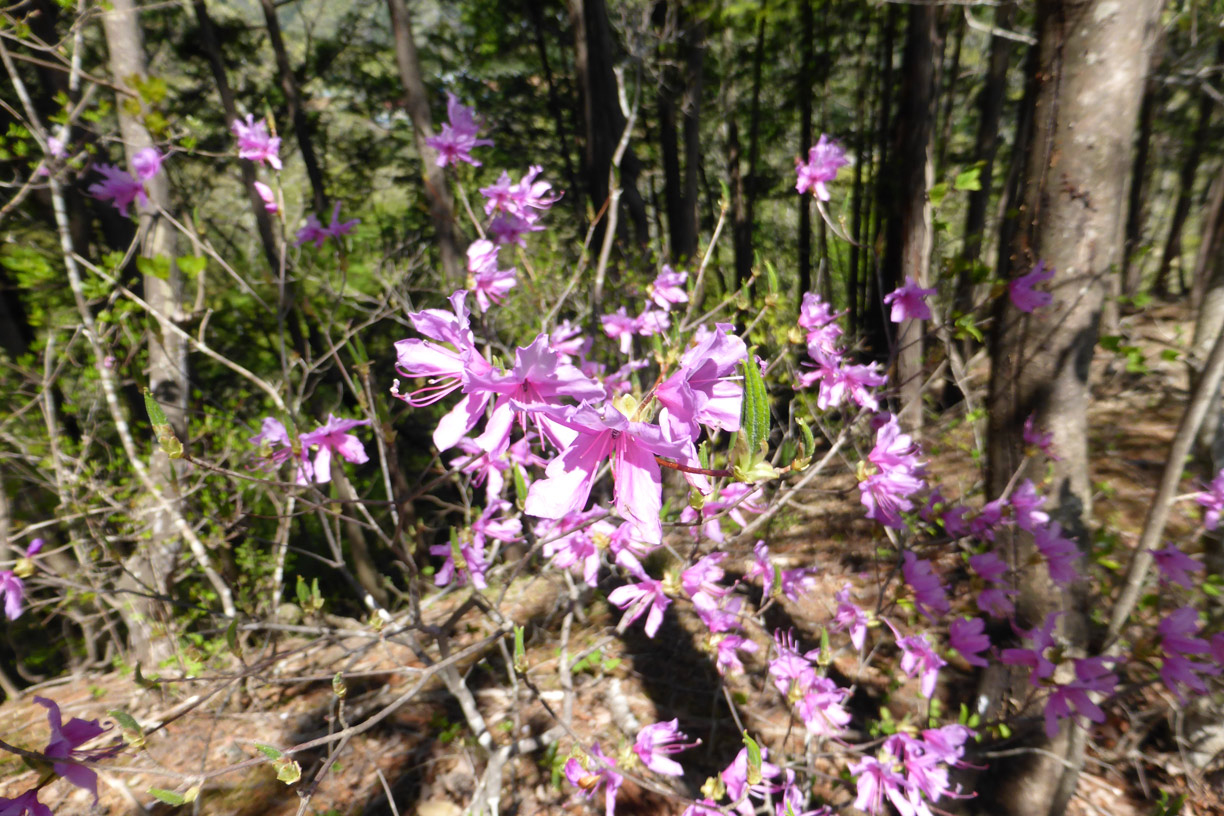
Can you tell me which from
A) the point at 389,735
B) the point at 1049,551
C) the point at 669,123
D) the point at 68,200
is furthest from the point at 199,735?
the point at 669,123

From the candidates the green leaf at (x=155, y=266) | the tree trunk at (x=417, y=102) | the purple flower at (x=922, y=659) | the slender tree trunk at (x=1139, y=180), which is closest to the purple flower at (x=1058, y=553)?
the purple flower at (x=922, y=659)

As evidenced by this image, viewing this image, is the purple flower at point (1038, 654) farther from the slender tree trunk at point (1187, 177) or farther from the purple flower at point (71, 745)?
the slender tree trunk at point (1187, 177)

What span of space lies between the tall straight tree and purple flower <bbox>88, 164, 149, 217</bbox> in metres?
3.35

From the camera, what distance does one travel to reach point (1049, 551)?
1.83 meters

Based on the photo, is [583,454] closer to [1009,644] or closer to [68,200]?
[1009,644]

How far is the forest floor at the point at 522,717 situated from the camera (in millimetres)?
2363

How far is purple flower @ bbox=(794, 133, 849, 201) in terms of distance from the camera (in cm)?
198

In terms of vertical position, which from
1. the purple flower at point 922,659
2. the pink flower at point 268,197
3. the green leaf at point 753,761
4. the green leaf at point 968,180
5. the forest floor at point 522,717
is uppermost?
the pink flower at point 268,197

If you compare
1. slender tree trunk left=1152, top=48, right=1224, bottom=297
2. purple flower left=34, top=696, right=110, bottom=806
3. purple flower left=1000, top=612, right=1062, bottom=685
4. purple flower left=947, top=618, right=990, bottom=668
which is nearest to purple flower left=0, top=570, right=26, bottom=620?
purple flower left=34, top=696, right=110, bottom=806

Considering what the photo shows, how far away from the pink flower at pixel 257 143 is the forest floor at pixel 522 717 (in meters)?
1.74

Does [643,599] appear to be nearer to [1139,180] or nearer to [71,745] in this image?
[71,745]

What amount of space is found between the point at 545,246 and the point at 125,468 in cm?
388

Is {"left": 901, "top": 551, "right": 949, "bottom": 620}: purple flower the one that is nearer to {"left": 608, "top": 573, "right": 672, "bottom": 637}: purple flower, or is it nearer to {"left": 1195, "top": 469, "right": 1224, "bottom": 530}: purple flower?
{"left": 608, "top": 573, "right": 672, "bottom": 637}: purple flower

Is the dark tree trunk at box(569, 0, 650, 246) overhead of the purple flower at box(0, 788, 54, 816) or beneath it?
overhead
